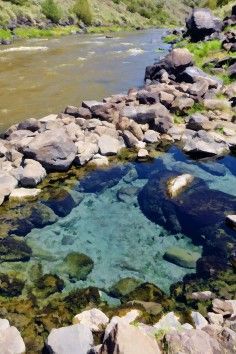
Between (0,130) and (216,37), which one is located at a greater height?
(216,37)

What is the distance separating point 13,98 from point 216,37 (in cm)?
2341

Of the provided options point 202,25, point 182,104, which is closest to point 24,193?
point 182,104

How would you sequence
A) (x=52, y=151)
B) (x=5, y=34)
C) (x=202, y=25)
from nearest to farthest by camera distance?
1. (x=52, y=151)
2. (x=202, y=25)
3. (x=5, y=34)

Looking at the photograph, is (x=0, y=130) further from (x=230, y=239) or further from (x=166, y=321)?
(x=166, y=321)

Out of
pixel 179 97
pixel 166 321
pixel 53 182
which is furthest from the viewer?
pixel 179 97

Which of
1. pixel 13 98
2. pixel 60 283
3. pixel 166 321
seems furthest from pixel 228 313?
pixel 13 98

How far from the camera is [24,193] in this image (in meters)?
14.9

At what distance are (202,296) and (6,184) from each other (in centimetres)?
823

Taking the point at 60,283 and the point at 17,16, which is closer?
the point at 60,283

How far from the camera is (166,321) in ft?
30.1

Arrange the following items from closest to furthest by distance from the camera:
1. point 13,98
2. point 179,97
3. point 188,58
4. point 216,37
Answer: point 179,97
point 13,98
point 188,58
point 216,37

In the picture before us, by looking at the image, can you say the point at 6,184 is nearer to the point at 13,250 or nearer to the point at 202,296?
the point at 13,250

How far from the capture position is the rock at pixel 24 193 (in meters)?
14.7

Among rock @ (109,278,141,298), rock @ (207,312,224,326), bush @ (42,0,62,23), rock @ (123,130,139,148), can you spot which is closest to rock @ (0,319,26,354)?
rock @ (109,278,141,298)
